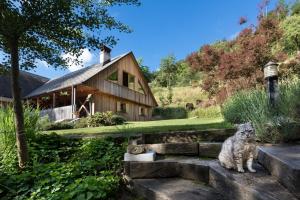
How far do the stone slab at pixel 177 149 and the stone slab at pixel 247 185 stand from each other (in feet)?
2.81

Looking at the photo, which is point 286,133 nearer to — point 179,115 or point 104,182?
point 104,182

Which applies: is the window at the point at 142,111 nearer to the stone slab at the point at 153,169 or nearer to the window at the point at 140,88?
the window at the point at 140,88

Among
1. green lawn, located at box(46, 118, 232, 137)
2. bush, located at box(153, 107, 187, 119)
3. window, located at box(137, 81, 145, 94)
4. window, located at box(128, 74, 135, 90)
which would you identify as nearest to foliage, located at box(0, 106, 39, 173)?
green lawn, located at box(46, 118, 232, 137)

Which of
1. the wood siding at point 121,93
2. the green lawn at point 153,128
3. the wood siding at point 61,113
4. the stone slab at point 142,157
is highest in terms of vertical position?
the wood siding at point 121,93

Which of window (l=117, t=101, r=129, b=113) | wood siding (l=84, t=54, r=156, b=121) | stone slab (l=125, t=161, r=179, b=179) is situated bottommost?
stone slab (l=125, t=161, r=179, b=179)

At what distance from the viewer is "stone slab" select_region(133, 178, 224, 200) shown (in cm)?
264

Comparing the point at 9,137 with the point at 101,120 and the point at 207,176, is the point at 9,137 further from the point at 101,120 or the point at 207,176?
the point at 101,120

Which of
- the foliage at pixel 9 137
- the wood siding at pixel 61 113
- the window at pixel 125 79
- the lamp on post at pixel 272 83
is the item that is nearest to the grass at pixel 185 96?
the window at pixel 125 79

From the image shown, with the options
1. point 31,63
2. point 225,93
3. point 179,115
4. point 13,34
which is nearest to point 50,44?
point 31,63

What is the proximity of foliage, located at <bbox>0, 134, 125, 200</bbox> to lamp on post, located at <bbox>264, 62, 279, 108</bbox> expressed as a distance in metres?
2.37

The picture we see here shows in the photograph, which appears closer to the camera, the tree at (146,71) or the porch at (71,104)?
the porch at (71,104)

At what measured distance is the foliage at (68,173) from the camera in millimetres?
3195

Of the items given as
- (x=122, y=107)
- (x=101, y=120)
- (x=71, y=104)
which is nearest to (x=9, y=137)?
(x=101, y=120)

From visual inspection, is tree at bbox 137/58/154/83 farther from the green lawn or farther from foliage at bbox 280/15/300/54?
the green lawn
